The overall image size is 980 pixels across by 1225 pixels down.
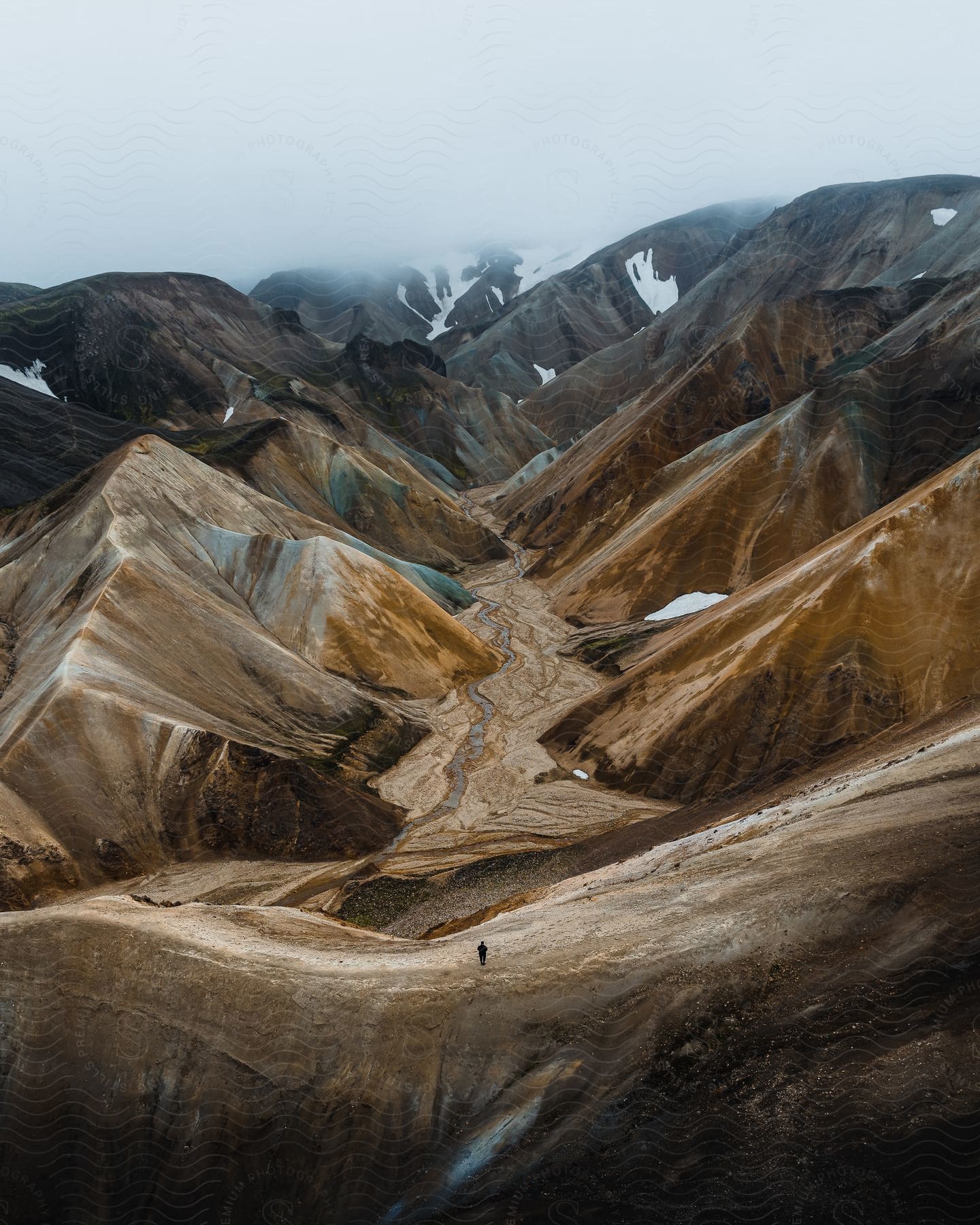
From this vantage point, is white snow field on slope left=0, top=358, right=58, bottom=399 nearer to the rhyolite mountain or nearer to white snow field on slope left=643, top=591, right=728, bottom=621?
the rhyolite mountain

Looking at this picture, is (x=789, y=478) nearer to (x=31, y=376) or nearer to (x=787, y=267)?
(x=31, y=376)

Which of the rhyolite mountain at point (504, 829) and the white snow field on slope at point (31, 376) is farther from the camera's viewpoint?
the white snow field on slope at point (31, 376)

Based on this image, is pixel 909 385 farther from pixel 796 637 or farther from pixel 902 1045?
pixel 902 1045

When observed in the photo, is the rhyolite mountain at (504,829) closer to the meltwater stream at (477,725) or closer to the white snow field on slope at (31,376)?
the meltwater stream at (477,725)

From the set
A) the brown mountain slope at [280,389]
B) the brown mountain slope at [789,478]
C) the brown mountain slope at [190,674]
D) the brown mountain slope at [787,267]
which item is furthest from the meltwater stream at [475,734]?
the brown mountain slope at [787,267]

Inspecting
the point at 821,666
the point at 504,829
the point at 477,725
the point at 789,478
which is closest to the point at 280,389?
the point at 789,478

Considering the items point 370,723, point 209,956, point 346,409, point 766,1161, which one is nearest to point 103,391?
point 346,409
